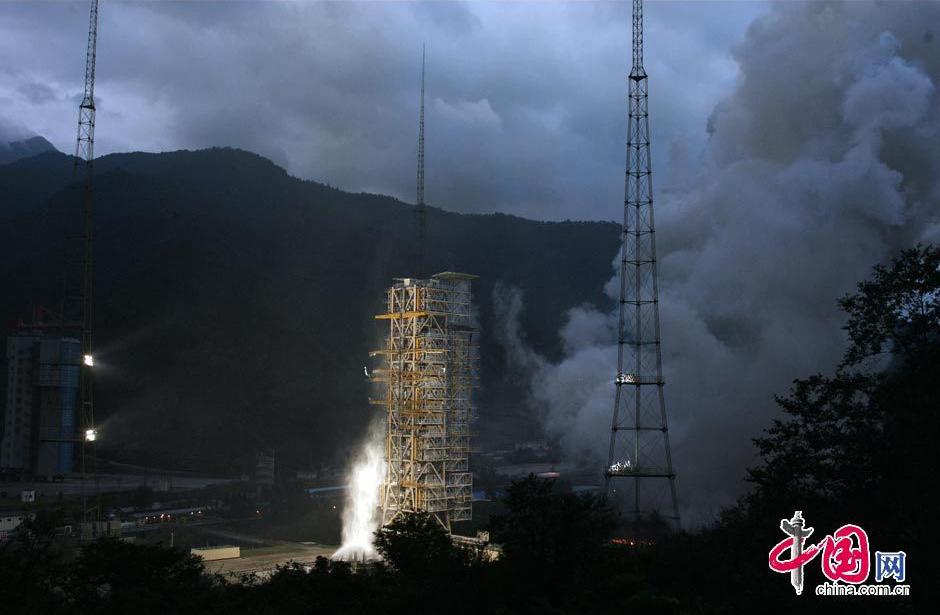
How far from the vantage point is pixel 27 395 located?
90312 millimetres

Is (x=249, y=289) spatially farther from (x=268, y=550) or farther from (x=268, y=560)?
(x=268, y=560)

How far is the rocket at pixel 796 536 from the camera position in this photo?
17203 mm

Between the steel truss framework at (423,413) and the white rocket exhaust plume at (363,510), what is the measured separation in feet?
6.29

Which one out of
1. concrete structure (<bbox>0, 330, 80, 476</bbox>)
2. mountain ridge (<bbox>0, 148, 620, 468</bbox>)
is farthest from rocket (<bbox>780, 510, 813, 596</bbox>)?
mountain ridge (<bbox>0, 148, 620, 468</bbox>)

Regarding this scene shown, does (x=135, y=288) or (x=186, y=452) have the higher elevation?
(x=135, y=288)

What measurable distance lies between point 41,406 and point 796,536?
280 feet

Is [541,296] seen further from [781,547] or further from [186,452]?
[781,547]

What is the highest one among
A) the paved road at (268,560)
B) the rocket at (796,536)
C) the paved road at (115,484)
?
the rocket at (796,536)

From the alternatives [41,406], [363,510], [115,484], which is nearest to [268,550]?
[363,510]

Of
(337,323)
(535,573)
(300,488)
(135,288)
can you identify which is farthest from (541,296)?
(535,573)

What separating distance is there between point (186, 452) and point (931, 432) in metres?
95.5

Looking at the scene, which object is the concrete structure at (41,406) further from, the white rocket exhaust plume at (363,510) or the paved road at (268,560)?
the white rocket exhaust plume at (363,510)

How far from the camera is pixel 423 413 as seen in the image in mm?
46531

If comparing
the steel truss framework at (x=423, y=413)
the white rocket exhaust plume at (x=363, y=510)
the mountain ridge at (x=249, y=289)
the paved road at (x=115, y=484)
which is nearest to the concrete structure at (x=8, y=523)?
the paved road at (x=115, y=484)
